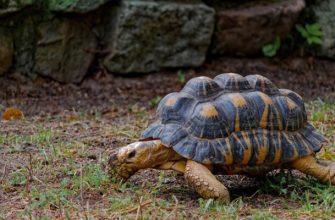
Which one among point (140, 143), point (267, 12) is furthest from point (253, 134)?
point (267, 12)

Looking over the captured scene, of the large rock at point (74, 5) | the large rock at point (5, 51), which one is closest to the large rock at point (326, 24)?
the large rock at point (74, 5)

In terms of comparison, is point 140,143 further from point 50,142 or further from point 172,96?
point 50,142

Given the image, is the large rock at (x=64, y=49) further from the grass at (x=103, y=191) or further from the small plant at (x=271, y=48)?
the grass at (x=103, y=191)

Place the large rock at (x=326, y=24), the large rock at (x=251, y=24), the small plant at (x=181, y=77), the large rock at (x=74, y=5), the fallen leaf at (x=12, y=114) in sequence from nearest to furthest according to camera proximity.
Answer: the fallen leaf at (x=12, y=114) → the large rock at (x=74, y=5) → the small plant at (x=181, y=77) → the large rock at (x=251, y=24) → the large rock at (x=326, y=24)

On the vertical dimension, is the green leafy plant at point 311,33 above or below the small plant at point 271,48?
above

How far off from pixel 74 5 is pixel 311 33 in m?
2.58

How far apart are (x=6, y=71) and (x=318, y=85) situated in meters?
3.04

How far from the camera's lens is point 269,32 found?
769cm

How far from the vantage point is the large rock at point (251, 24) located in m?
7.54

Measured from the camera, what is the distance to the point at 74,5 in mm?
6801

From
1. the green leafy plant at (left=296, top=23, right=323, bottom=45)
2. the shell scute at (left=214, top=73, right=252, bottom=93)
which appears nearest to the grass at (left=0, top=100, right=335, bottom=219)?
the shell scute at (left=214, top=73, right=252, bottom=93)

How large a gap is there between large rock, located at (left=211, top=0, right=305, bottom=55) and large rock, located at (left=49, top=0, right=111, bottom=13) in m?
1.35

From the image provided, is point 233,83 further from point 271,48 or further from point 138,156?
point 271,48

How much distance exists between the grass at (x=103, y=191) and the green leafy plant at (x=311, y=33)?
→ 9.68 ft
